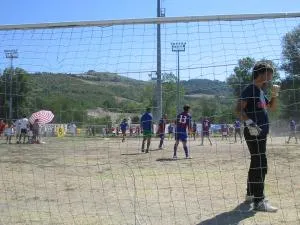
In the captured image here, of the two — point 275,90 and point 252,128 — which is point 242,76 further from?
point 252,128

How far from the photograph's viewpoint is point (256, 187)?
21.6ft

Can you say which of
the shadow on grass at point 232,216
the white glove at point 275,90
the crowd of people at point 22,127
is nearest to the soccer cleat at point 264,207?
the shadow on grass at point 232,216

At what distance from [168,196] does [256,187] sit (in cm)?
152

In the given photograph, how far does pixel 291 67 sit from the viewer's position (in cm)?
687

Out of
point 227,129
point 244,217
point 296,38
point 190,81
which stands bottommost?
point 244,217

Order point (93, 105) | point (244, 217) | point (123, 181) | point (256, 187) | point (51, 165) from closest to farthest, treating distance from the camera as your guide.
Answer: point (244, 217)
point (256, 187)
point (93, 105)
point (123, 181)
point (51, 165)

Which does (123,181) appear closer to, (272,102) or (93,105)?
(93,105)

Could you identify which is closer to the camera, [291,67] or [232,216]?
[232,216]

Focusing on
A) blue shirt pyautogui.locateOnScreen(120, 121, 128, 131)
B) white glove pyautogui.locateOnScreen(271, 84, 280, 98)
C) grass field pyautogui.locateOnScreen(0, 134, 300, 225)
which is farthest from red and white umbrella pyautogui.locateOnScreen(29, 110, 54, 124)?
white glove pyautogui.locateOnScreen(271, 84, 280, 98)

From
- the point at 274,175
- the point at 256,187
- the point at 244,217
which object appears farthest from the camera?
the point at 274,175

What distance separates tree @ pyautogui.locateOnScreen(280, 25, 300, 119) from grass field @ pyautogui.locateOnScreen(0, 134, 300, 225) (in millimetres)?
1524

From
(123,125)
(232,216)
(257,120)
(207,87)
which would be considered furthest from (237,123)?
(232,216)

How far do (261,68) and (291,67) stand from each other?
26.9 inches

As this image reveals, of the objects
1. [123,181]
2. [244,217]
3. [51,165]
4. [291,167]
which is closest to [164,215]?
[244,217]
